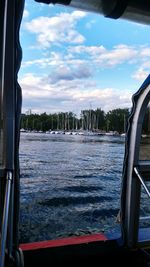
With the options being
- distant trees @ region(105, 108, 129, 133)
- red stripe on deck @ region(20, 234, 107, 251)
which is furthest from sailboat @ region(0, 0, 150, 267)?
distant trees @ region(105, 108, 129, 133)

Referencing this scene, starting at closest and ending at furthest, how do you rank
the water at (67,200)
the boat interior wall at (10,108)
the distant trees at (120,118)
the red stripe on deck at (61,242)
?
the boat interior wall at (10,108) → the red stripe on deck at (61,242) → the distant trees at (120,118) → the water at (67,200)

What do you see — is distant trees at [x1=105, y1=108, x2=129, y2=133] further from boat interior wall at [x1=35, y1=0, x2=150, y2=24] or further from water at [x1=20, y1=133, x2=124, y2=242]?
boat interior wall at [x1=35, y1=0, x2=150, y2=24]

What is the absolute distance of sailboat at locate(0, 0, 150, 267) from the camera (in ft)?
8.15

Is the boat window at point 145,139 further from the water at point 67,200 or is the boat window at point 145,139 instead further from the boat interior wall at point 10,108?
the boat interior wall at point 10,108

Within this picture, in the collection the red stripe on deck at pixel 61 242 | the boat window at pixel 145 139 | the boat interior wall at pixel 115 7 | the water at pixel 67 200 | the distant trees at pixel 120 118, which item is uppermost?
the boat interior wall at pixel 115 7

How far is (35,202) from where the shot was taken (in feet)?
36.6

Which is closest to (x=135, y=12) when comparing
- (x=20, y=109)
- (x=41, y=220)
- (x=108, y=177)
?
(x=20, y=109)

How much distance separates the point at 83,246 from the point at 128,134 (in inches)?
44.9

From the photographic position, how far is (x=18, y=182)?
103 inches

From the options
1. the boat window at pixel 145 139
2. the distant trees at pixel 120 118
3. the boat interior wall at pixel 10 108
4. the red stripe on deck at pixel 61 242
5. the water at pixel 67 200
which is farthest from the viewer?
the water at pixel 67 200

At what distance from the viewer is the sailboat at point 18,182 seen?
248cm

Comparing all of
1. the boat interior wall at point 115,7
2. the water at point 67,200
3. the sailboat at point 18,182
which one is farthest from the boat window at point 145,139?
the boat interior wall at point 115,7

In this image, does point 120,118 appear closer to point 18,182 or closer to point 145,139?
point 145,139

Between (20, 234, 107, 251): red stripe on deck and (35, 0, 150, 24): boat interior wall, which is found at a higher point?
(35, 0, 150, 24): boat interior wall
